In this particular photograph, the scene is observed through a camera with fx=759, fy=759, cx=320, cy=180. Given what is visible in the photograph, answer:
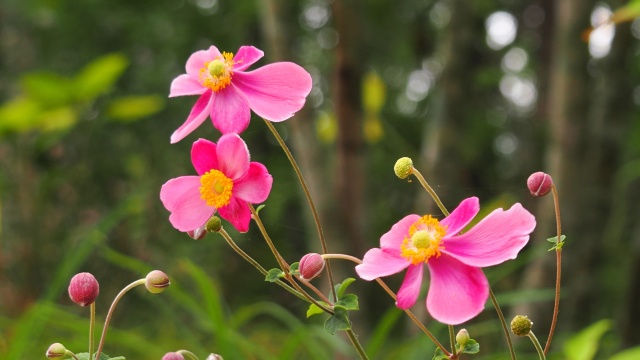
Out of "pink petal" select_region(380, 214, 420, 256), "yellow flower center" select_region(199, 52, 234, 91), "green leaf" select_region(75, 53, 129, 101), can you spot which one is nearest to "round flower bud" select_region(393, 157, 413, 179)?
"pink petal" select_region(380, 214, 420, 256)

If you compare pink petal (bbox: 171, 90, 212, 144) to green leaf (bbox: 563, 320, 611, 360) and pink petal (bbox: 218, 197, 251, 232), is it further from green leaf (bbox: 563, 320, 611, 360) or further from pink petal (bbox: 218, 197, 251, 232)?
green leaf (bbox: 563, 320, 611, 360)

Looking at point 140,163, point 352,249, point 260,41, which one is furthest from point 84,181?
point 260,41

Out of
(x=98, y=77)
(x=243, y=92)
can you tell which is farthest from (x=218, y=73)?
(x=98, y=77)

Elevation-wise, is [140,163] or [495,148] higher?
[140,163]

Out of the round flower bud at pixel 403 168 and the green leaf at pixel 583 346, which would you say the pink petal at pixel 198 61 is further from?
the green leaf at pixel 583 346

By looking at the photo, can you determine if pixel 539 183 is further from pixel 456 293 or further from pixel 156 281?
pixel 156 281

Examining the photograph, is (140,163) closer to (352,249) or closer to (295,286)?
(352,249)
